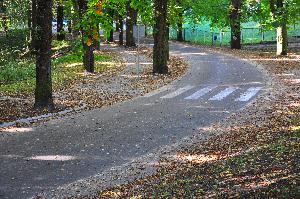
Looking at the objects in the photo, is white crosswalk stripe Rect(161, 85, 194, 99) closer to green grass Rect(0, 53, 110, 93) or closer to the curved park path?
the curved park path

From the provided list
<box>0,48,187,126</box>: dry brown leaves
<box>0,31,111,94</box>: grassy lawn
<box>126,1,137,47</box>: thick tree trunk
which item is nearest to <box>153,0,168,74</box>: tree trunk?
<box>0,48,187,126</box>: dry brown leaves

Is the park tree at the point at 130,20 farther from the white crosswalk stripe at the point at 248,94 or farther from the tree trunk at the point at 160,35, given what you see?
the white crosswalk stripe at the point at 248,94

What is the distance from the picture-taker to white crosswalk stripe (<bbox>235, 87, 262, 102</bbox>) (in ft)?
59.1

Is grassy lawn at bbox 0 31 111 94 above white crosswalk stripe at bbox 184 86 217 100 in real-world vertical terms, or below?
above

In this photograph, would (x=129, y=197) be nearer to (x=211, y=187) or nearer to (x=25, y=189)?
(x=211, y=187)

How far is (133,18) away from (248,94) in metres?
25.6

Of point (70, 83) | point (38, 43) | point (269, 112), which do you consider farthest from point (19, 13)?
point (269, 112)

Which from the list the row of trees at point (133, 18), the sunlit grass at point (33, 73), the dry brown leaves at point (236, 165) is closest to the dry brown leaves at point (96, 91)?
the sunlit grass at point (33, 73)

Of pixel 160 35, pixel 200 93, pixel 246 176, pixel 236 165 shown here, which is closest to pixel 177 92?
pixel 200 93

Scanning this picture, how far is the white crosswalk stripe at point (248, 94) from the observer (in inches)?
709

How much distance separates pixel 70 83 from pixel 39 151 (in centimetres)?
1216

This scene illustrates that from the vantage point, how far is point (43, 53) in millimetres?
15312

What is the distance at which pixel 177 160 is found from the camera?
10.2 metres

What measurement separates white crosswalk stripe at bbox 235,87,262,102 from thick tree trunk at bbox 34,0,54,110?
7398 mm
